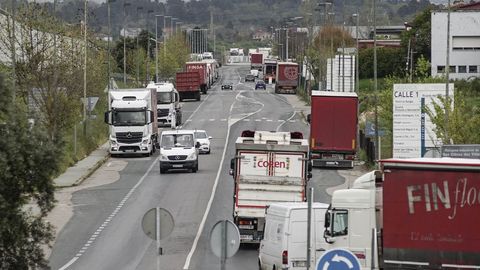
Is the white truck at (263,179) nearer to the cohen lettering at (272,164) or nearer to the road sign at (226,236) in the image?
the cohen lettering at (272,164)

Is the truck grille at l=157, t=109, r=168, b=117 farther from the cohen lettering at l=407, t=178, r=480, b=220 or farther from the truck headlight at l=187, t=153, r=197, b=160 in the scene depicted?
the cohen lettering at l=407, t=178, r=480, b=220

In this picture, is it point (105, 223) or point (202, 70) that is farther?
point (202, 70)

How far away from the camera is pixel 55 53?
60188 mm

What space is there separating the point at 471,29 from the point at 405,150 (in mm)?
57303

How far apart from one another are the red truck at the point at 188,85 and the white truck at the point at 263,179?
7332cm

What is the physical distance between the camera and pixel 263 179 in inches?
1377

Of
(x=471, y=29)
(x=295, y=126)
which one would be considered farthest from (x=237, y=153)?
(x=471, y=29)

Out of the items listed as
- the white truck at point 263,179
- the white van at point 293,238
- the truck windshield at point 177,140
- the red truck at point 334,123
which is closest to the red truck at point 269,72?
the red truck at point 334,123

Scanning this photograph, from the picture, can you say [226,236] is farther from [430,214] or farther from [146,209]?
[146,209]

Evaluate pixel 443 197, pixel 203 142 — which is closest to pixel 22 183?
pixel 443 197

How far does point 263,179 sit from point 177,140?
72.5ft

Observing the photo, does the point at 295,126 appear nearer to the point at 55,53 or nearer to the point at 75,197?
the point at 55,53

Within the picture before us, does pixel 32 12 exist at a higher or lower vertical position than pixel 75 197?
higher

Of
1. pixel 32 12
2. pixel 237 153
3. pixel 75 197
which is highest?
pixel 32 12
